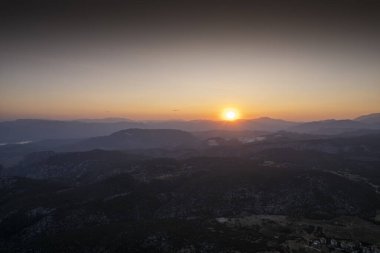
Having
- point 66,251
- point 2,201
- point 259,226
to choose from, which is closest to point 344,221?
point 259,226

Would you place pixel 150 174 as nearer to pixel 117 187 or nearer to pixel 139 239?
pixel 117 187

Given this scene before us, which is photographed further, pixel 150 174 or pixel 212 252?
pixel 150 174

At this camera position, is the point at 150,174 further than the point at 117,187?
Yes

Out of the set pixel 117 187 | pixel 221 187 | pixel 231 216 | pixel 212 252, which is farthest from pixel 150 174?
pixel 212 252

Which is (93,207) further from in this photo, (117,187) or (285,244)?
(285,244)

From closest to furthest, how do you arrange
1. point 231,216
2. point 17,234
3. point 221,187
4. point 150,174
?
point 17,234
point 231,216
point 221,187
point 150,174

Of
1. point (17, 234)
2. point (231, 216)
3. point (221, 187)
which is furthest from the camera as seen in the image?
point (221, 187)

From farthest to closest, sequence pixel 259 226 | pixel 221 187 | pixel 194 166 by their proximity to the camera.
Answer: pixel 194 166 < pixel 221 187 < pixel 259 226

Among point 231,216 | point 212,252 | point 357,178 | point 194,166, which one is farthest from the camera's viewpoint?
point 194,166
